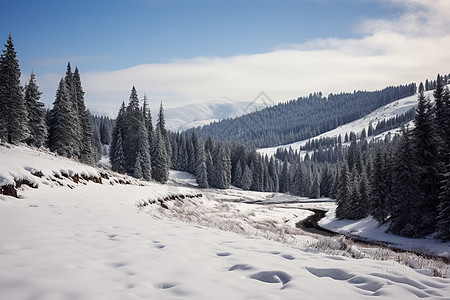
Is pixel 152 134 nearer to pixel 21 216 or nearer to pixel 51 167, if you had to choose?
pixel 51 167

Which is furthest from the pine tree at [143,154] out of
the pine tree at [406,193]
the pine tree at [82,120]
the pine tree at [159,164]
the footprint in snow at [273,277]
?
the footprint in snow at [273,277]

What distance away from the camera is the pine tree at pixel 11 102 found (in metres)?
28.3

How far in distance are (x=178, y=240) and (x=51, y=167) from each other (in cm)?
1299

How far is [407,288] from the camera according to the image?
173 inches

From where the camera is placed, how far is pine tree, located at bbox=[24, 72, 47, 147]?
116 ft

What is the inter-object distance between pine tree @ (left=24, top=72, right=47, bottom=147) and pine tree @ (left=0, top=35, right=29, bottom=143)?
5649 millimetres

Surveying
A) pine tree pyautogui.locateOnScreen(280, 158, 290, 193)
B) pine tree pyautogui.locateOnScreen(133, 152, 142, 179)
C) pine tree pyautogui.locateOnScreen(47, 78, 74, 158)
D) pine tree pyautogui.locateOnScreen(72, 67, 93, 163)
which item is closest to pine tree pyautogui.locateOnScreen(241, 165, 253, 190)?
pine tree pyautogui.locateOnScreen(280, 158, 290, 193)

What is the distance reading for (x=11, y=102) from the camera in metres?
29.1

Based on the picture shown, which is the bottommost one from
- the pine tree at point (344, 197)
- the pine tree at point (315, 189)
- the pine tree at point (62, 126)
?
the pine tree at point (315, 189)

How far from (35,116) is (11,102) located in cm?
730

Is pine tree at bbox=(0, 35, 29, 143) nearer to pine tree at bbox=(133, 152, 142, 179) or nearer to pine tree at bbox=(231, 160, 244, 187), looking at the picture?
pine tree at bbox=(133, 152, 142, 179)

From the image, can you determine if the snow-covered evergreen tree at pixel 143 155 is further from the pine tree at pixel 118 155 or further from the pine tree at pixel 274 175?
the pine tree at pixel 274 175

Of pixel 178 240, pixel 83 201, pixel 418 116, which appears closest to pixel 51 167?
pixel 83 201

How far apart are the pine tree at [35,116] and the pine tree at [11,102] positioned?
565cm
